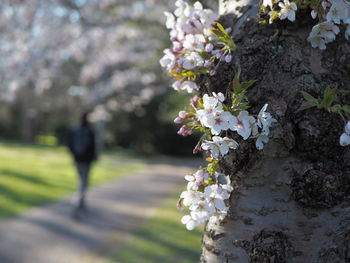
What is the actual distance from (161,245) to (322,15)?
5237 mm

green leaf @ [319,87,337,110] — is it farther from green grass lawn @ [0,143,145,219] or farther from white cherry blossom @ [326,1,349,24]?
green grass lawn @ [0,143,145,219]

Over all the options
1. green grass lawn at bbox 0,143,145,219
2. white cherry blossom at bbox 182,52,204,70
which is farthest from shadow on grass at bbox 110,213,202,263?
white cherry blossom at bbox 182,52,204,70

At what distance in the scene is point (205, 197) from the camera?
188 cm

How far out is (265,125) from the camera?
1.73 metres

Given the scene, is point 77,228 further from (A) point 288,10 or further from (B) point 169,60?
(A) point 288,10

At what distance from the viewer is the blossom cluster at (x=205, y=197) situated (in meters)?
1.87

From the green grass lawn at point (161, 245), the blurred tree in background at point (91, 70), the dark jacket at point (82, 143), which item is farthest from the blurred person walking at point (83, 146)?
the blurred tree in background at point (91, 70)

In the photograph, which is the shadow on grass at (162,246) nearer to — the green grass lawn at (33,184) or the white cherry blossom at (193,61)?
the green grass lawn at (33,184)

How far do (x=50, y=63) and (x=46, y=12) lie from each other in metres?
2.58

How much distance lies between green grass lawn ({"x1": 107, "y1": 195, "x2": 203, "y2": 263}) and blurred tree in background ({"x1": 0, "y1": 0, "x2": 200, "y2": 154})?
4.92 m

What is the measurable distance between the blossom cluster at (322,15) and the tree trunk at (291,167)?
0.20ft

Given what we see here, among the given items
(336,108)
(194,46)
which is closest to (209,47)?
(194,46)

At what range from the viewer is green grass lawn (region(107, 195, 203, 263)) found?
589 centimetres

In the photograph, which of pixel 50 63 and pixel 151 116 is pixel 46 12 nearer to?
pixel 50 63
